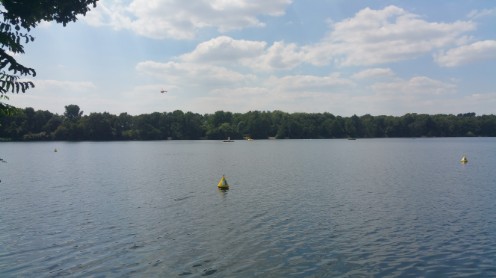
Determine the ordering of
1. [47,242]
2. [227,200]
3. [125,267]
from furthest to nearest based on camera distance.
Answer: [227,200], [47,242], [125,267]

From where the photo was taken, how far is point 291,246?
75.4 feet

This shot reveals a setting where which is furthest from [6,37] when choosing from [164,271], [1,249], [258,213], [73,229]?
[258,213]

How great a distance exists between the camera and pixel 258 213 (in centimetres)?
3209

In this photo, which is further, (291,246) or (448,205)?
(448,205)

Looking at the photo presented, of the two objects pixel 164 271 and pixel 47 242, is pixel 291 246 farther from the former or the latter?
pixel 47 242

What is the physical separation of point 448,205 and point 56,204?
33704 mm

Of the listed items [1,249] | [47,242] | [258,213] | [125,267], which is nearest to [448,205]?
[258,213]

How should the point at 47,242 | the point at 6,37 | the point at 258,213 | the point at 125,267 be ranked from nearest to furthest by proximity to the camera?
the point at 6,37 < the point at 125,267 < the point at 47,242 < the point at 258,213

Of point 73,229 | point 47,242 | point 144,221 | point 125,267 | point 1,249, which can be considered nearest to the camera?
point 125,267

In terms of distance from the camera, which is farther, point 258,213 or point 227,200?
point 227,200

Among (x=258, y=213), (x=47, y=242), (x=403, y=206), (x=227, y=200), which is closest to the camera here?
(x=47, y=242)

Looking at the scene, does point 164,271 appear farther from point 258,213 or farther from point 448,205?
point 448,205

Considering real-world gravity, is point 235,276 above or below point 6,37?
below

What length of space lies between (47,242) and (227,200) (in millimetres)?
17656
